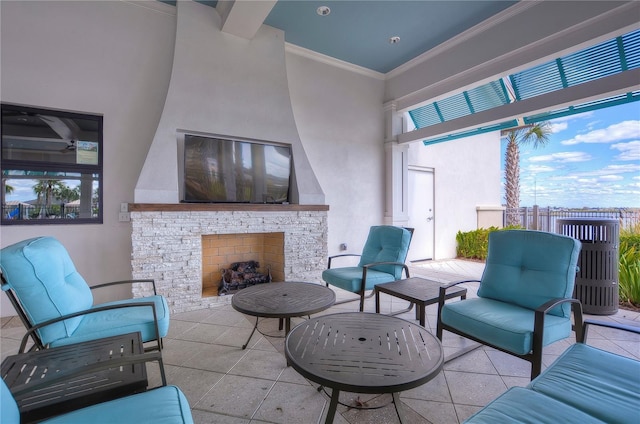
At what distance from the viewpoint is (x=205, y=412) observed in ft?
5.64

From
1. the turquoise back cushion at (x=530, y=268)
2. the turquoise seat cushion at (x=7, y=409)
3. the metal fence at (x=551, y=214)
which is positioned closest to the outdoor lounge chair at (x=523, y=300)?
the turquoise back cushion at (x=530, y=268)

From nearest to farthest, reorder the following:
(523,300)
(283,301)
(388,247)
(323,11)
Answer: (523,300) < (283,301) < (388,247) < (323,11)

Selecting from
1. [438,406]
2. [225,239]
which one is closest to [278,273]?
[225,239]

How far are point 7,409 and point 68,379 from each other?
28cm

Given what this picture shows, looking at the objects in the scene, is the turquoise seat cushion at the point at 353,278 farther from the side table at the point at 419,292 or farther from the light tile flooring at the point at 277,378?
the light tile flooring at the point at 277,378

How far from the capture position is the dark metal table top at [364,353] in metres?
1.25

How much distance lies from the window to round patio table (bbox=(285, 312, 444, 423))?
3.19 m

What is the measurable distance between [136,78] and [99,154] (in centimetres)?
103

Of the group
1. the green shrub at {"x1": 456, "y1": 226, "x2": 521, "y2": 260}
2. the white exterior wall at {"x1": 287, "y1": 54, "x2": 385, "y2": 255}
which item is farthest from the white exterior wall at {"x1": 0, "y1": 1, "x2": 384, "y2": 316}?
the green shrub at {"x1": 456, "y1": 226, "x2": 521, "y2": 260}

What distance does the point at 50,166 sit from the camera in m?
3.26

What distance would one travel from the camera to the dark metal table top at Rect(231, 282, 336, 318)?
213 centimetres

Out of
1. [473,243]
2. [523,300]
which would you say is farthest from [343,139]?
[473,243]

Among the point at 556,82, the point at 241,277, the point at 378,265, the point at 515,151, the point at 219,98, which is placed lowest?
the point at 241,277

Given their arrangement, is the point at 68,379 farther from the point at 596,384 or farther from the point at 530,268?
the point at 530,268
